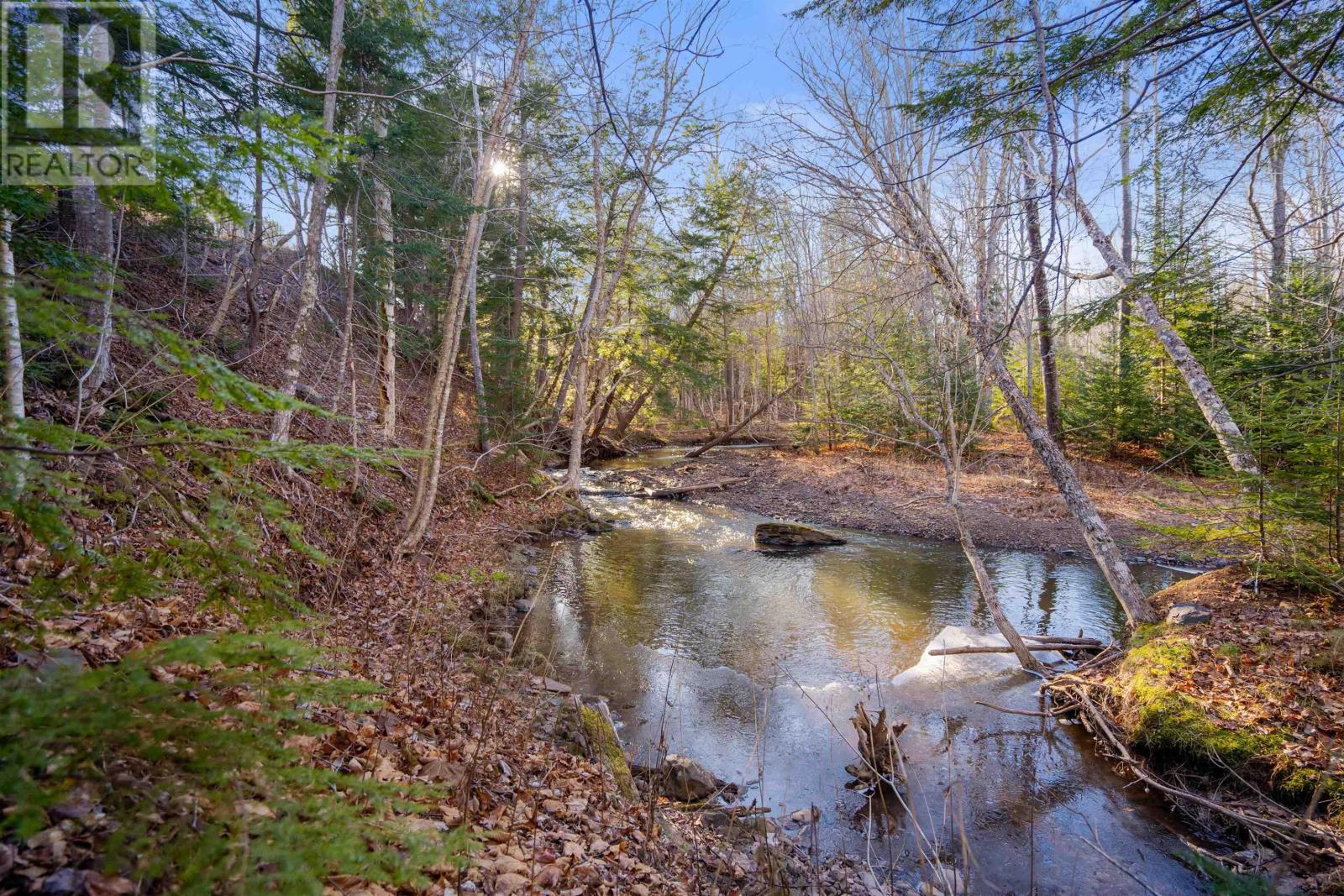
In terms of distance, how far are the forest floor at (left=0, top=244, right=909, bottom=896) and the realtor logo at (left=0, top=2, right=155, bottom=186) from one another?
1.00m

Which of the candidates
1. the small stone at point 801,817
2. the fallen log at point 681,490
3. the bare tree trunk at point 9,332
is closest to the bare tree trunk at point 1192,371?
the small stone at point 801,817

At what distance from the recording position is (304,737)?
3.18 m

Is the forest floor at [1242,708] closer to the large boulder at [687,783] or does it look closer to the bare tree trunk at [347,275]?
the large boulder at [687,783]

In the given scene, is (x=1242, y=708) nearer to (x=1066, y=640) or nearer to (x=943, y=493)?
(x=1066, y=640)

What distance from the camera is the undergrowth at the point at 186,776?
1183 mm

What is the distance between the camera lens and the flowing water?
416 centimetres

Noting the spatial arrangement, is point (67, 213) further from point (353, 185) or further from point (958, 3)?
point (958, 3)

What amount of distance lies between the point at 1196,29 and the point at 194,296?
13.7 metres

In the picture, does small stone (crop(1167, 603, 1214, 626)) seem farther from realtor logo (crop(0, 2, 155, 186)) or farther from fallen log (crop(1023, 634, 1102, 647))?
realtor logo (crop(0, 2, 155, 186))

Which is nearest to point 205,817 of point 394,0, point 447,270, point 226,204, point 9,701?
point 9,701

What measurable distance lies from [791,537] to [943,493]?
5296mm

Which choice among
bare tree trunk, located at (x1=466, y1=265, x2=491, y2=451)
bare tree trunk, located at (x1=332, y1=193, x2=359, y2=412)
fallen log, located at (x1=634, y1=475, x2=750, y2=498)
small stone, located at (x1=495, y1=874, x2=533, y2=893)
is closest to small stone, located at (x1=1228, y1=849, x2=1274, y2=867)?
small stone, located at (x1=495, y1=874, x2=533, y2=893)

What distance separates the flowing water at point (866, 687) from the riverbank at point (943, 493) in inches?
39.8

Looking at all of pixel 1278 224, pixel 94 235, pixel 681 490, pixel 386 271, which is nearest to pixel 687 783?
pixel 94 235
